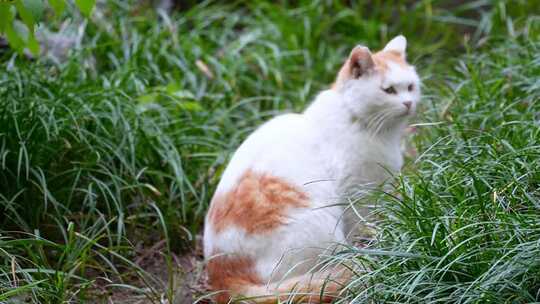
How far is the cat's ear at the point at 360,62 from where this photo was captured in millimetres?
3979

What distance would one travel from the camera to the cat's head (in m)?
4.03

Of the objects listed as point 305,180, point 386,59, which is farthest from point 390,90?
point 305,180

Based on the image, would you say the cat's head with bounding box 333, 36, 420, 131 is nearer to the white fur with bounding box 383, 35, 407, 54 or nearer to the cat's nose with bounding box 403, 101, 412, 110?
the cat's nose with bounding box 403, 101, 412, 110

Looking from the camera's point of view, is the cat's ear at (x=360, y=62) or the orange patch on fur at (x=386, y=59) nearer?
the cat's ear at (x=360, y=62)

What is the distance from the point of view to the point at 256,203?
12.3ft

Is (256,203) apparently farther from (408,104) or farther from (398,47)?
(398,47)

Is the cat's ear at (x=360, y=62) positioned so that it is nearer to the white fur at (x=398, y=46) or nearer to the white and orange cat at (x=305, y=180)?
the white and orange cat at (x=305, y=180)

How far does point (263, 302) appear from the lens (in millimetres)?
3469

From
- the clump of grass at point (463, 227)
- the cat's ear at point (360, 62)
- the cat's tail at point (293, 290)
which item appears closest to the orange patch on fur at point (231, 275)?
the cat's tail at point (293, 290)

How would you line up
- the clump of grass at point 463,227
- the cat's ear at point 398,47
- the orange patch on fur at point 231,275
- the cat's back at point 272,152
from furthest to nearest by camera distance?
the cat's ear at point 398,47, the cat's back at point 272,152, the orange patch on fur at point 231,275, the clump of grass at point 463,227

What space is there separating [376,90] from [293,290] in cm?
110

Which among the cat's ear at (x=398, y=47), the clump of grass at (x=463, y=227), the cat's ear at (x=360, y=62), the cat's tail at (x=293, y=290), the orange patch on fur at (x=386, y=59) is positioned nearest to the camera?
the clump of grass at (x=463, y=227)

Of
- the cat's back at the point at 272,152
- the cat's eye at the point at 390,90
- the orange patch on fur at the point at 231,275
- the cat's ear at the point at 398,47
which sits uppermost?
the cat's ear at the point at 398,47

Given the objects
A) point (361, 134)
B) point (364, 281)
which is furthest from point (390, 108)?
point (364, 281)
